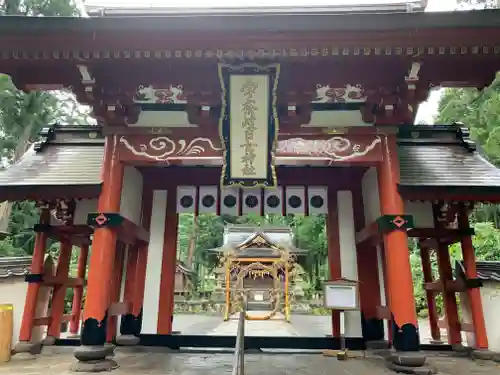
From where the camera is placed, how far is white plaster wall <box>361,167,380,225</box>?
644 centimetres

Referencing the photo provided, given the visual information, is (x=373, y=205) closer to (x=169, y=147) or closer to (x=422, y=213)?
(x=422, y=213)

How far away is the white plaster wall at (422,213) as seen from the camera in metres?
6.55

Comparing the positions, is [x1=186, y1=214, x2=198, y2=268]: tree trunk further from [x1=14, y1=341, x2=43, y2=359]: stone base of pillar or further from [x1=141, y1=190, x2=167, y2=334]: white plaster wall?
[x1=14, y1=341, x2=43, y2=359]: stone base of pillar

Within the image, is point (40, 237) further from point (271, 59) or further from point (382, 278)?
point (382, 278)

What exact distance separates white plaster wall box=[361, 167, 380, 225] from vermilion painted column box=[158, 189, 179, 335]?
377 cm

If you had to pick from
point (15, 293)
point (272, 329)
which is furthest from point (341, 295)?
point (272, 329)

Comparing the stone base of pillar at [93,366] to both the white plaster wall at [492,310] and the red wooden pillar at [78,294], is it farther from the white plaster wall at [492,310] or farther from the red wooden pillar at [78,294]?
the white plaster wall at [492,310]

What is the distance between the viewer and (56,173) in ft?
19.5

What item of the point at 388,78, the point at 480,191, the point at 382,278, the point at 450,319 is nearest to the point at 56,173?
the point at 388,78

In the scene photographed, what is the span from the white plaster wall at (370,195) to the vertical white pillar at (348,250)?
0.32 meters

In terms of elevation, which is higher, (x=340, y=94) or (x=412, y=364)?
(x=340, y=94)

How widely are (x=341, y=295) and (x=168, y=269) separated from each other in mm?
3313

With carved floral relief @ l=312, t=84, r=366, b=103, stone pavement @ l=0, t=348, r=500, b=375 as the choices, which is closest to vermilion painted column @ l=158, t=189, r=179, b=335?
stone pavement @ l=0, t=348, r=500, b=375

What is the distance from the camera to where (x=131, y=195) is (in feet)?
22.1
